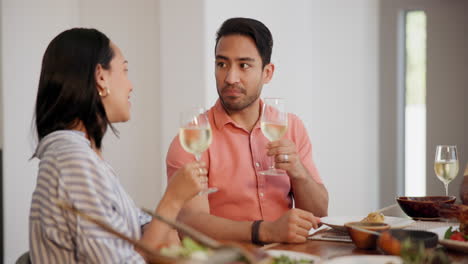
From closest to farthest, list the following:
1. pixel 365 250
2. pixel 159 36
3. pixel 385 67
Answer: pixel 365 250 → pixel 159 36 → pixel 385 67

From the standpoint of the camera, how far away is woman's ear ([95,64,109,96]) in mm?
1610

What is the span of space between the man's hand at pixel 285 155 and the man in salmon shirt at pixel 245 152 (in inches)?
1.6

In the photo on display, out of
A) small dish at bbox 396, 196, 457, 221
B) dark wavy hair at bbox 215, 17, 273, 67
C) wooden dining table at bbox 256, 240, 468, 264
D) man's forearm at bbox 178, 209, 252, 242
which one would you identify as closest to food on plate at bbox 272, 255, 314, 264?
wooden dining table at bbox 256, 240, 468, 264

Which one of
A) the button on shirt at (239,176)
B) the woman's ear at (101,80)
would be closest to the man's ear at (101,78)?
the woman's ear at (101,80)

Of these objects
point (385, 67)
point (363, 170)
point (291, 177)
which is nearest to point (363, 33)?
point (385, 67)

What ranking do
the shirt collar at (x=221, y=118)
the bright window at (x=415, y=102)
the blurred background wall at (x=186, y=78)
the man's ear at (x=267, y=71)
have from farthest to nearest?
1. the bright window at (x=415, y=102)
2. the blurred background wall at (x=186, y=78)
3. the man's ear at (x=267, y=71)
4. the shirt collar at (x=221, y=118)

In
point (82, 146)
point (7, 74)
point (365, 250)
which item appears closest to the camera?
point (82, 146)

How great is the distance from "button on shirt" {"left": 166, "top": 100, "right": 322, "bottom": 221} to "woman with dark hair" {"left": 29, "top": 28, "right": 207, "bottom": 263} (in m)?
0.72

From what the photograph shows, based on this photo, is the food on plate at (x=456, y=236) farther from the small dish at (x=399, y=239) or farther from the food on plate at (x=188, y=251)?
the food on plate at (x=188, y=251)

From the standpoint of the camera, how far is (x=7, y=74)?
132 inches

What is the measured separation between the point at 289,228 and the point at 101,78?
2.24 feet

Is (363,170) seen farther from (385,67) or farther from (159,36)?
(159,36)

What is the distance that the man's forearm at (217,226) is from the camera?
191cm

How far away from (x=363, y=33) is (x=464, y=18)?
72 centimetres
